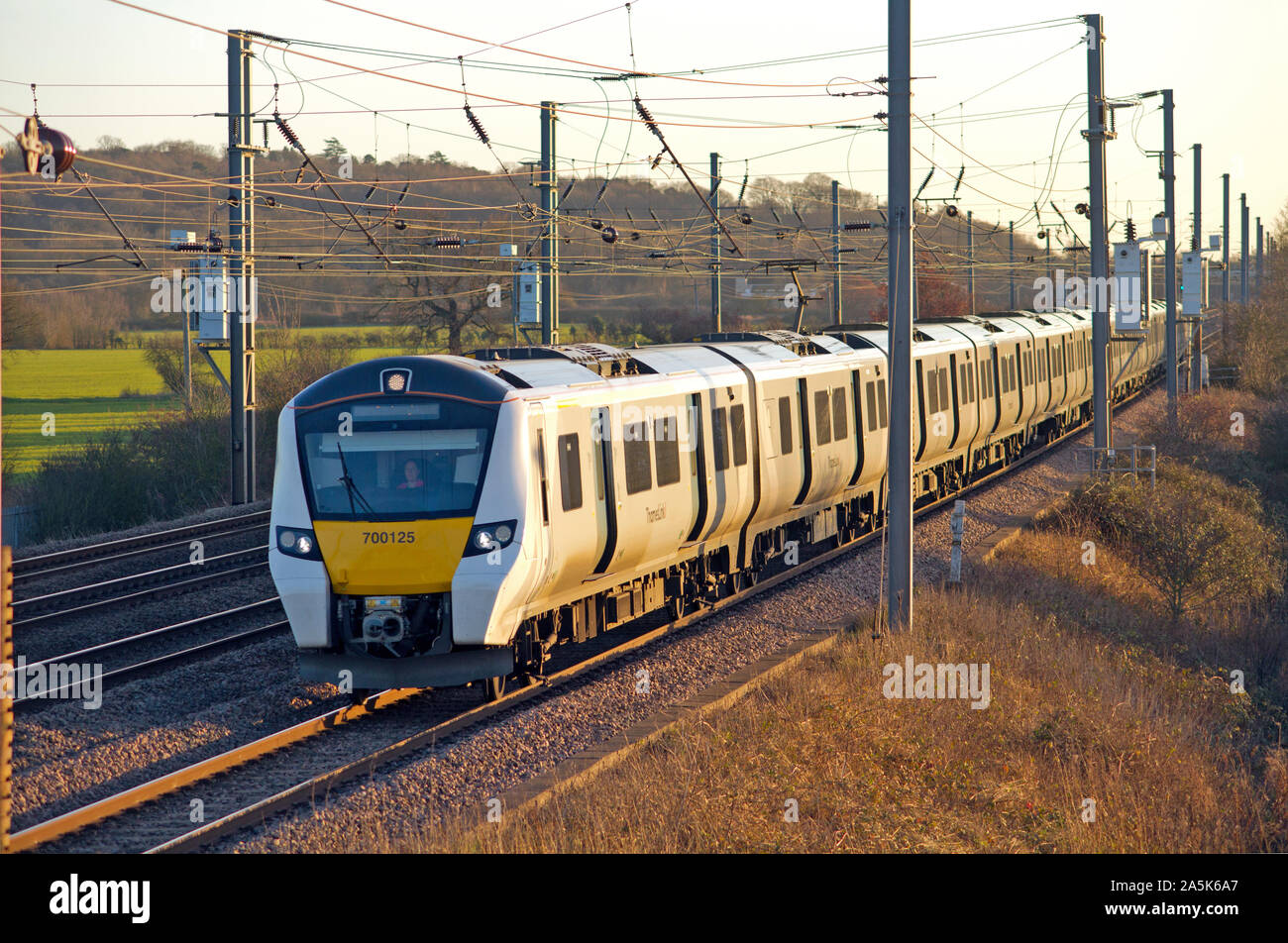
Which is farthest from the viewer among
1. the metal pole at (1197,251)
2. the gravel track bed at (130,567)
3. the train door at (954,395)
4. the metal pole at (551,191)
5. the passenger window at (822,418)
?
the metal pole at (1197,251)

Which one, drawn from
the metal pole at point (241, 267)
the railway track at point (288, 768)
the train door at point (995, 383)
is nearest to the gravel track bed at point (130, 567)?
the metal pole at point (241, 267)

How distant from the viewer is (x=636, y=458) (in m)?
12.9

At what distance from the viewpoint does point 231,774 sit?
9.23m

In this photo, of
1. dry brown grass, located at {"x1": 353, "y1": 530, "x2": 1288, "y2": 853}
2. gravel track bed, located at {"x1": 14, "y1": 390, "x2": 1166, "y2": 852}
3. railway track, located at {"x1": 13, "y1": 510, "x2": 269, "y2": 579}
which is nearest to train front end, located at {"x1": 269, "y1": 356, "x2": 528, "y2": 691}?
gravel track bed, located at {"x1": 14, "y1": 390, "x2": 1166, "y2": 852}

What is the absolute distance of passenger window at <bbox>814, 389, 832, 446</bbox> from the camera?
17953 millimetres

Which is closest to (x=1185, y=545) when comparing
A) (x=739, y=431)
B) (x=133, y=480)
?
(x=739, y=431)

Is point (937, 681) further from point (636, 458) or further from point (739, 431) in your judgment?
point (739, 431)

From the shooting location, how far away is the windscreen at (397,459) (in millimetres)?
10414

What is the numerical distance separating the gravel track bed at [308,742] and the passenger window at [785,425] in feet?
8.37

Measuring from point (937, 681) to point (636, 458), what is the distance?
357cm

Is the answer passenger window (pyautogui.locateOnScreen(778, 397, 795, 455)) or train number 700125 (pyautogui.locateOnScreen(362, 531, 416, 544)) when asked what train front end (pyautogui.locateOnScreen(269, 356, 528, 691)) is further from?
passenger window (pyautogui.locateOnScreen(778, 397, 795, 455))

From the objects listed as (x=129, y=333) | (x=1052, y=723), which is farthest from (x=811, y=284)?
(x=1052, y=723)

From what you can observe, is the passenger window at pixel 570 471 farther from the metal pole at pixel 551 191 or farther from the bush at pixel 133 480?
the bush at pixel 133 480

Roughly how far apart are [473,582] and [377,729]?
1456 mm
